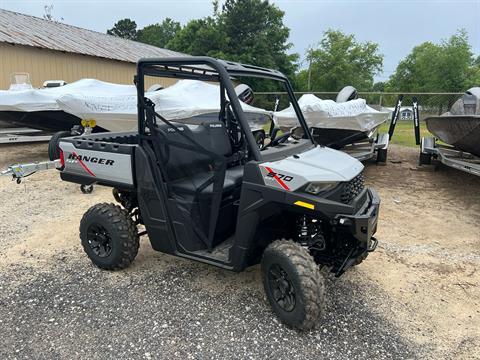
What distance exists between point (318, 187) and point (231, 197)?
876mm

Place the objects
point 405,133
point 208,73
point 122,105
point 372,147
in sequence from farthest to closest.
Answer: point 405,133, point 122,105, point 372,147, point 208,73

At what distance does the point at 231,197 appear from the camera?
3.31 meters

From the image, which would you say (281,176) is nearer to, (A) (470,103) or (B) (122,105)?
(A) (470,103)

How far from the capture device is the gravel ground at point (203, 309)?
266 cm

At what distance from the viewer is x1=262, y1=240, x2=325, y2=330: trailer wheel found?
105 inches

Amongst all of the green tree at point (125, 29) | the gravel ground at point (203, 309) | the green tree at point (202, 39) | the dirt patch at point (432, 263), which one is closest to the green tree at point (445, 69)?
the green tree at point (202, 39)

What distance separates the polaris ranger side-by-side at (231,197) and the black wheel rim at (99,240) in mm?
10

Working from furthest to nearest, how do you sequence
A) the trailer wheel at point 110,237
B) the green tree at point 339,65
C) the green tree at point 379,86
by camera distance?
1. the green tree at point 379,86
2. the green tree at point 339,65
3. the trailer wheel at point 110,237

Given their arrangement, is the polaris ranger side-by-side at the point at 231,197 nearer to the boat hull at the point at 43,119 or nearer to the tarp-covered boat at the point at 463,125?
the tarp-covered boat at the point at 463,125

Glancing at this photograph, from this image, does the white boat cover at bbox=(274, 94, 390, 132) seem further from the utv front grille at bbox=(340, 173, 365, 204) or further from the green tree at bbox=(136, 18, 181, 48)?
the green tree at bbox=(136, 18, 181, 48)

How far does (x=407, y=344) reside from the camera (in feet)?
8.92

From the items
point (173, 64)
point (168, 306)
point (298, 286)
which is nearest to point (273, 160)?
point (298, 286)

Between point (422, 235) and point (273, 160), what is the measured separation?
2.79m

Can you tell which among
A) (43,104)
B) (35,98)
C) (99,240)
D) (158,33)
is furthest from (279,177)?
(158,33)
